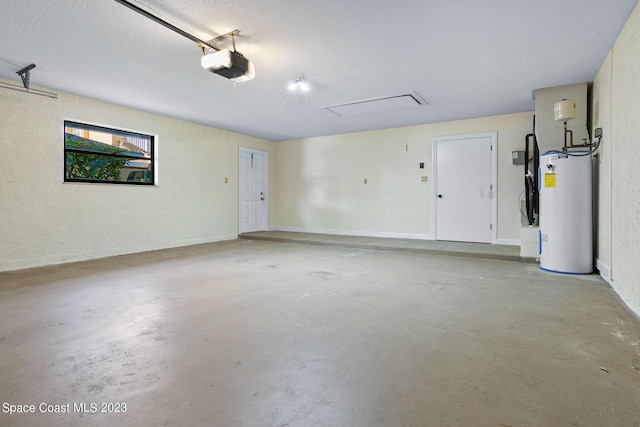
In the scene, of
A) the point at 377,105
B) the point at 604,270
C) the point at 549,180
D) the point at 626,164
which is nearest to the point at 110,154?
the point at 377,105

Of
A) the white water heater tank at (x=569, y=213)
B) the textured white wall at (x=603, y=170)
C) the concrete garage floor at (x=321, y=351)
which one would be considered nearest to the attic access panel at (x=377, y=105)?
the white water heater tank at (x=569, y=213)

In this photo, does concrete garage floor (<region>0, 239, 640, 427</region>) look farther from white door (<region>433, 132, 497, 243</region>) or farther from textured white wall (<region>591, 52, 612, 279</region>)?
white door (<region>433, 132, 497, 243</region>)

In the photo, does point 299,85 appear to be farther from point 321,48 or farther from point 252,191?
point 252,191

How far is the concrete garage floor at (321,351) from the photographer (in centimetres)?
147

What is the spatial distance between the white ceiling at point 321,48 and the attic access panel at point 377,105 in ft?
0.51

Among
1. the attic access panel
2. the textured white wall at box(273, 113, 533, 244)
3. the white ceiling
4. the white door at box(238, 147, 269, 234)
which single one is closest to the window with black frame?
the white ceiling

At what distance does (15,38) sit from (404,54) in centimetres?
391

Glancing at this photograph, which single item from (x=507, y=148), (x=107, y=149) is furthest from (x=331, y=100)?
(x=107, y=149)

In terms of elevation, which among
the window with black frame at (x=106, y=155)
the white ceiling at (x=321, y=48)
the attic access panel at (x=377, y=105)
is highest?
the attic access panel at (x=377, y=105)

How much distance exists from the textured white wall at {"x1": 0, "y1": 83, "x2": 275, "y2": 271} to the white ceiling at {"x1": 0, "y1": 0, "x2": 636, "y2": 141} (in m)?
0.47

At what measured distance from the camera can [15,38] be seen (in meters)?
3.11

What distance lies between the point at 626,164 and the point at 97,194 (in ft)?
22.1

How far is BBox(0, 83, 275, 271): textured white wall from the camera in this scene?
4.31m

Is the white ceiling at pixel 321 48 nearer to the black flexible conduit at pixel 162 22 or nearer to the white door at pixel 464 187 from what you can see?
the black flexible conduit at pixel 162 22
